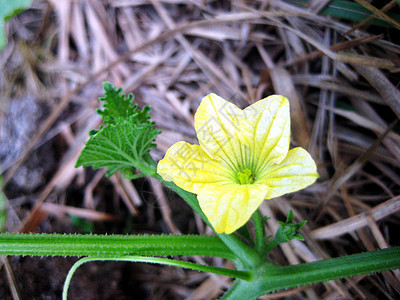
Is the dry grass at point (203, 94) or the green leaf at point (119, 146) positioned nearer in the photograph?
the green leaf at point (119, 146)

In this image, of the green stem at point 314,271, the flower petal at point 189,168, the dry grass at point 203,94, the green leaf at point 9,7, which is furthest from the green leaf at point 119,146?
the green leaf at point 9,7

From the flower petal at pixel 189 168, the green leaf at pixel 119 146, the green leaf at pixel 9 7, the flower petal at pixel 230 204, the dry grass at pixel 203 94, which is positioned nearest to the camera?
the flower petal at pixel 230 204

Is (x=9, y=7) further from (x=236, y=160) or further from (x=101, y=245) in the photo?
(x=236, y=160)

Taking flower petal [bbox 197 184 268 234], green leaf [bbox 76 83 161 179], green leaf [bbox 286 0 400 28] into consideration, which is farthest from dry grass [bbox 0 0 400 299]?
flower petal [bbox 197 184 268 234]

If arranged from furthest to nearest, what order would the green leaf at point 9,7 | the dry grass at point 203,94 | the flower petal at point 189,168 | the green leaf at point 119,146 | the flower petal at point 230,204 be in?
1. the green leaf at point 9,7
2. the dry grass at point 203,94
3. the green leaf at point 119,146
4. the flower petal at point 189,168
5. the flower petal at point 230,204

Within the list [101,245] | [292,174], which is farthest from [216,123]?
[101,245]

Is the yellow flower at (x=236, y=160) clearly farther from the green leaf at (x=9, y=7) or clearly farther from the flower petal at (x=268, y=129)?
the green leaf at (x=9, y=7)

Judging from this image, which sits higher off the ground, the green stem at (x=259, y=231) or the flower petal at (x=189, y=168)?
the flower petal at (x=189, y=168)

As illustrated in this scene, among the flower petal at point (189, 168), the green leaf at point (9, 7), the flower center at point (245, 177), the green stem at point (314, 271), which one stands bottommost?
the green stem at point (314, 271)
